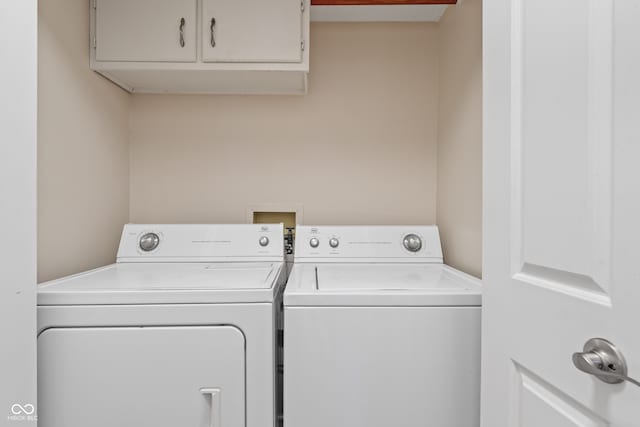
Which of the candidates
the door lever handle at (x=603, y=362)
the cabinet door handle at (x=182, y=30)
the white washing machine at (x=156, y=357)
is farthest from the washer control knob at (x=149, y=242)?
the door lever handle at (x=603, y=362)

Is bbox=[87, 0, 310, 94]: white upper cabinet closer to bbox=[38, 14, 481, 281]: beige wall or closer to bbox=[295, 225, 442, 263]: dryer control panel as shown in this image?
bbox=[38, 14, 481, 281]: beige wall

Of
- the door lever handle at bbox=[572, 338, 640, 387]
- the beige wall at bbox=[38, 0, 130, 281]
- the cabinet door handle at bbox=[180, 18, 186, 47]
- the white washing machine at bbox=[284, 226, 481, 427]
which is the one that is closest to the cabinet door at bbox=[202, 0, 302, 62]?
the cabinet door handle at bbox=[180, 18, 186, 47]

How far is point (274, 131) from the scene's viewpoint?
77.4 inches

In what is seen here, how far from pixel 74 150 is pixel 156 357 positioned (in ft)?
3.27

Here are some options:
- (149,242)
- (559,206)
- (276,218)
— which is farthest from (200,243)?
(559,206)

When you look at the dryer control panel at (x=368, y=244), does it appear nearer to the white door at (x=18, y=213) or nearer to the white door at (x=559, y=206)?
the white door at (x=559, y=206)

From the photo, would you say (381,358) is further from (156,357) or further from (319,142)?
(319,142)

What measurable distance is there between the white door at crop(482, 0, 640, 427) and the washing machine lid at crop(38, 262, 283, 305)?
26.9 inches

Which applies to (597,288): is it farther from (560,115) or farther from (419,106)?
(419,106)

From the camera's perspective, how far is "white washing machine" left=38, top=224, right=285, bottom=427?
105cm

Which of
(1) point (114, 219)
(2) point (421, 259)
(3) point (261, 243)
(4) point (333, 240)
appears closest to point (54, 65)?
(1) point (114, 219)

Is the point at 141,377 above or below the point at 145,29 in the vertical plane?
below

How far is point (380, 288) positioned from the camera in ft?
3.84

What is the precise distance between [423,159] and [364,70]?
1.96 feet
